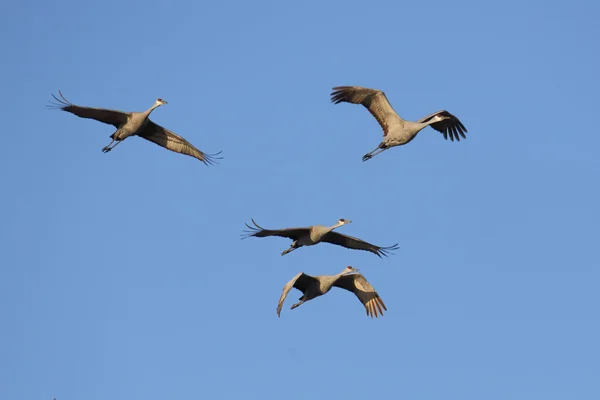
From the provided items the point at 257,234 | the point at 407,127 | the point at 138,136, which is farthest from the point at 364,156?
the point at 138,136

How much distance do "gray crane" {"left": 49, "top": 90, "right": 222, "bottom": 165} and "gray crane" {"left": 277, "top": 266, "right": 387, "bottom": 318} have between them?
20.2 ft

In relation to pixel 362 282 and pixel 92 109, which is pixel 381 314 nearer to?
pixel 362 282

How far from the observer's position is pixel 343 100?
117 feet

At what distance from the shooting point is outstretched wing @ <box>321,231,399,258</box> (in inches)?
1417

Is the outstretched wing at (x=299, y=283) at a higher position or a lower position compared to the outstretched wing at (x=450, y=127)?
lower

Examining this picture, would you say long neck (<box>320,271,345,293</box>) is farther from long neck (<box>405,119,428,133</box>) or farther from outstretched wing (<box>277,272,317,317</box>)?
long neck (<box>405,119,428,133</box>)

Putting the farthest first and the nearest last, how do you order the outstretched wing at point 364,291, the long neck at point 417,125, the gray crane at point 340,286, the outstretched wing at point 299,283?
the outstretched wing at point 364,291
the long neck at point 417,125
the gray crane at point 340,286
the outstretched wing at point 299,283

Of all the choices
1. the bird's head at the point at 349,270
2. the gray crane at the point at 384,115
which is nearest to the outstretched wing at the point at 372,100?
the gray crane at the point at 384,115

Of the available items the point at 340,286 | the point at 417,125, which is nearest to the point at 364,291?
the point at 340,286

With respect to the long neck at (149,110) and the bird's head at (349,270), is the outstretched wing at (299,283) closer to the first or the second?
the bird's head at (349,270)

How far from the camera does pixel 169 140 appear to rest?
129ft

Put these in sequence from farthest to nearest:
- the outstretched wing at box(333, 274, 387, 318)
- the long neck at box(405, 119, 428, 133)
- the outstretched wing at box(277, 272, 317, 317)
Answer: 1. the outstretched wing at box(333, 274, 387, 318)
2. the long neck at box(405, 119, 428, 133)
3. the outstretched wing at box(277, 272, 317, 317)

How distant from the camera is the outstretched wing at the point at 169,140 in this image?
128 feet

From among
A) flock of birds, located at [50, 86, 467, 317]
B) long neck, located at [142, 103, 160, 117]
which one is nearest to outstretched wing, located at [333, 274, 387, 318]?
flock of birds, located at [50, 86, 467, 317]
